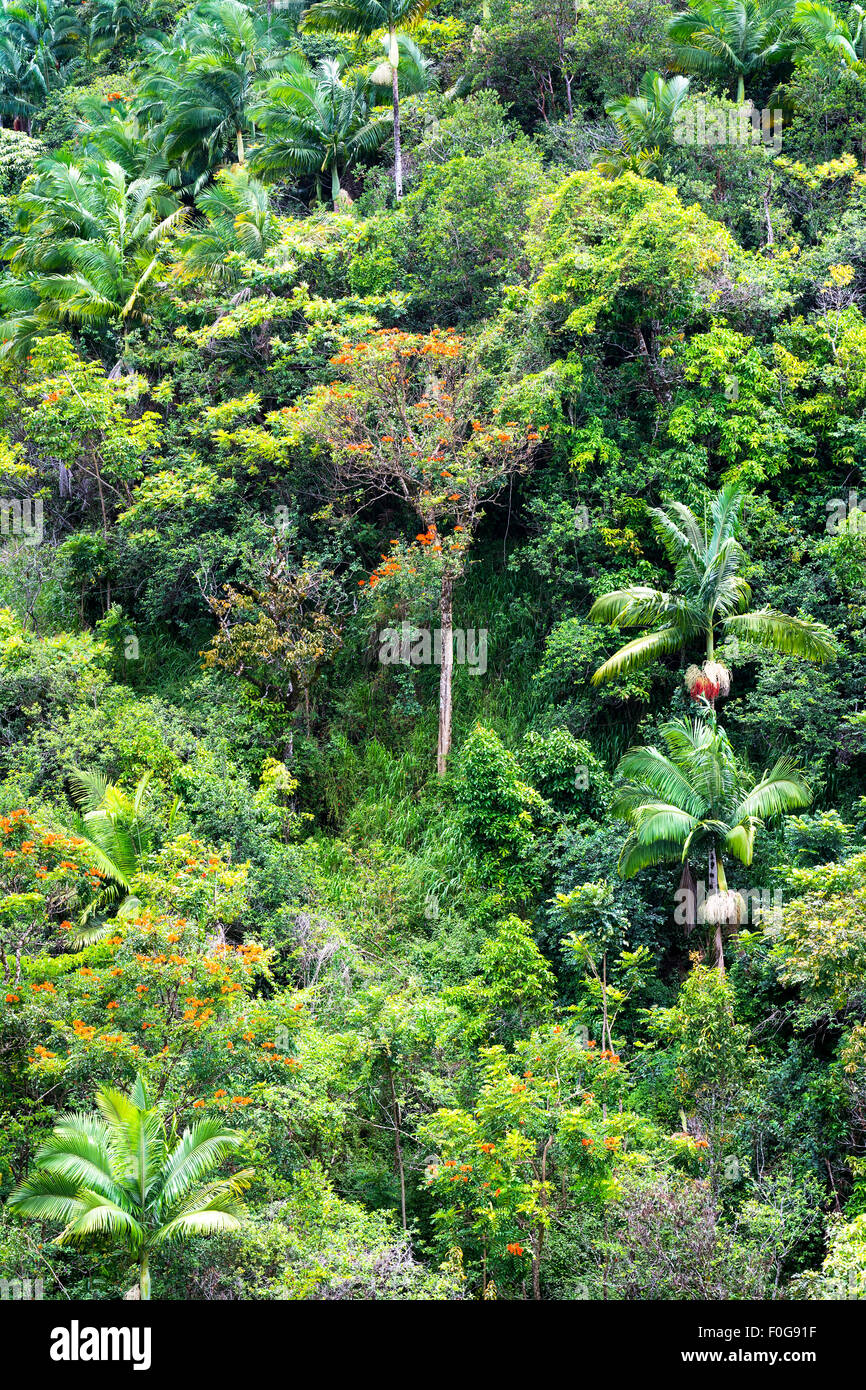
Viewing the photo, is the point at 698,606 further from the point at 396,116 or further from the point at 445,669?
the point at 396,116

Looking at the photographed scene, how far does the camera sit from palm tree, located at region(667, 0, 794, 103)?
27.3m

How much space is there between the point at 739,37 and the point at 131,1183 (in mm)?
25453

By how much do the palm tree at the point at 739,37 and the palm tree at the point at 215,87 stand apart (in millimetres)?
10574

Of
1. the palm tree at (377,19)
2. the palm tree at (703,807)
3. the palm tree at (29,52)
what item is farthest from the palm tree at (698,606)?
the palm tree at (29,52)

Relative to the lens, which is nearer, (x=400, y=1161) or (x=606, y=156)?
(x=400, y=1161)

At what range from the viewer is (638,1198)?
13.5 meters

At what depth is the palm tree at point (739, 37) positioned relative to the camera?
2734cm

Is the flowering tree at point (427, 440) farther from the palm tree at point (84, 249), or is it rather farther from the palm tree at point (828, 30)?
the palm tree at point (828, 30)

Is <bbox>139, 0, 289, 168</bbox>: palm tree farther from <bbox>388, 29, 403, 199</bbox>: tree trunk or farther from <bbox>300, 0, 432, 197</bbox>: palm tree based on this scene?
<bbox>388, 29, 403, 199</bbox>: tree trunk

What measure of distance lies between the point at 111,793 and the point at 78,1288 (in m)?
7.25

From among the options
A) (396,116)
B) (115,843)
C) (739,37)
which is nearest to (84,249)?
(396,116)

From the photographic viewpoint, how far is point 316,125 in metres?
29.5

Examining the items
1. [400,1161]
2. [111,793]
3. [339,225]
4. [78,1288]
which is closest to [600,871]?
[400,1161]

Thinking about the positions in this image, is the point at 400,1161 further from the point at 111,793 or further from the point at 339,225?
the point at 339,225
